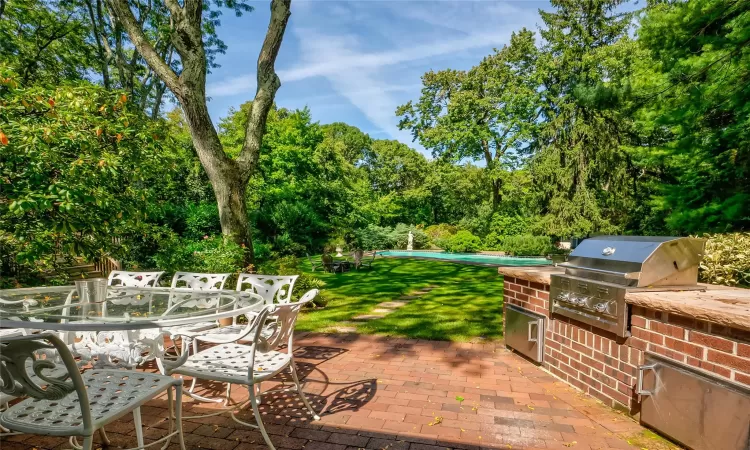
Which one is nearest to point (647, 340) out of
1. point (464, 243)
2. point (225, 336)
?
point (225, 336)

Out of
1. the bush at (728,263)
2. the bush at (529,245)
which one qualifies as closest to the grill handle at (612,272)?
the bush at (728,263)

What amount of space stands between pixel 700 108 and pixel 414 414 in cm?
686

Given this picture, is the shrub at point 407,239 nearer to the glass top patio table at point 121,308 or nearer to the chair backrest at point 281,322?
the glass top patio table at point 121,308

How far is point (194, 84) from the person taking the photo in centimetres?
559

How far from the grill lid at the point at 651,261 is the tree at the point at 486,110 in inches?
769

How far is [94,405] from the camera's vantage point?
1.80m

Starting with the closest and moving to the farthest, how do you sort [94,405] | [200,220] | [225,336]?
[94,405], [225,336], [200,220]

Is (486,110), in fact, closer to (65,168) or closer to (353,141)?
(353,141)

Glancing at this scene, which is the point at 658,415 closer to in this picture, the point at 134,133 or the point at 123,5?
the point at 134,133

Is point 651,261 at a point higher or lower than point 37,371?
higher

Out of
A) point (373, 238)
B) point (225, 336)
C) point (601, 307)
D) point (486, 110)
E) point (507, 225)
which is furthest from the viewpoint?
point (486, 110)

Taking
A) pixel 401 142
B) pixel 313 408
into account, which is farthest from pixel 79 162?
pixel 401 142

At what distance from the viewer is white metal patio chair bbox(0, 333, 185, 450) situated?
1.48m

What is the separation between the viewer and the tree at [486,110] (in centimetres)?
2109
